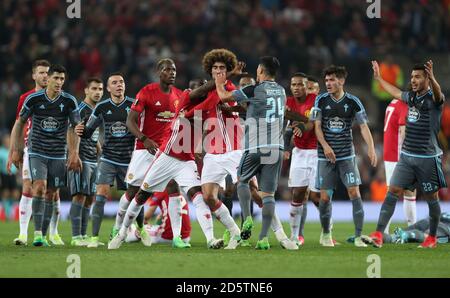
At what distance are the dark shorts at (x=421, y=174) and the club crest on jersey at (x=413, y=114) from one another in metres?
0.49

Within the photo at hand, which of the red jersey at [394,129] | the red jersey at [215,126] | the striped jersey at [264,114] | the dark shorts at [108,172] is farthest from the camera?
the red jersey at [394,129]

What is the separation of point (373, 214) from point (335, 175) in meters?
9.60

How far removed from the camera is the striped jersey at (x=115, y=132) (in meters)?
13.9

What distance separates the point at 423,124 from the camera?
12.9 meters

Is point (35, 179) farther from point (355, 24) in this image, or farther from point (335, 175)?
point (355, 24)

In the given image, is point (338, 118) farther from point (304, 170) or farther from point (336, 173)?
point (304, 170)

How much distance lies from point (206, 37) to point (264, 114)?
1449 cm

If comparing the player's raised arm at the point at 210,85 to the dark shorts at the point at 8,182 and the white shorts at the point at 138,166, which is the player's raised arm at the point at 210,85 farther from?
the dark shorts at the point at 8,182

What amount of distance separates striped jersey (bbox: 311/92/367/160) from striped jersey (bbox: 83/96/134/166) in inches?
108

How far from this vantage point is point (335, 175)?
13.4m

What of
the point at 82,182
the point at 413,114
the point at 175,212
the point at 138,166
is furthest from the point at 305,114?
the point at 82,182

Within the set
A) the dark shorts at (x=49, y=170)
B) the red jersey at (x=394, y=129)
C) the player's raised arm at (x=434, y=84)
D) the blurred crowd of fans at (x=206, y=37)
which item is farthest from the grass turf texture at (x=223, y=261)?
the blurred crowd of fans at (x=206, y=37)

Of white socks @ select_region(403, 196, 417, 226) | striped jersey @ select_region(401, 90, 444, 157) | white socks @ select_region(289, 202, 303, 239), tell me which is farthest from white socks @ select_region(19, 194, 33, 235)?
white socks @ select_region(403, 196, 417, 226)
